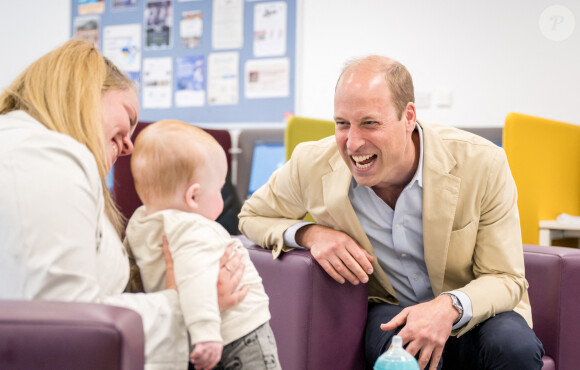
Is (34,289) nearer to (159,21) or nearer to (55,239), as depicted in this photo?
(55,239)

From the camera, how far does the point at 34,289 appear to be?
89 cm

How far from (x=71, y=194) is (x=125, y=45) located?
3.97 meters

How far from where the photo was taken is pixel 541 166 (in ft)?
7.59

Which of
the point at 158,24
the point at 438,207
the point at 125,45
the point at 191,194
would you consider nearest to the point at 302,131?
the point at 438,207

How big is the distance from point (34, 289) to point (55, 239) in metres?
0.08

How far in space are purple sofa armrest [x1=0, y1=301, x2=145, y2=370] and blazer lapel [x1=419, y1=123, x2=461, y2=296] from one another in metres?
1.00

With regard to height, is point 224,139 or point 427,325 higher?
point 224,139

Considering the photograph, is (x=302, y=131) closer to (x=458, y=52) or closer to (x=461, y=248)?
(x=461, y=248)

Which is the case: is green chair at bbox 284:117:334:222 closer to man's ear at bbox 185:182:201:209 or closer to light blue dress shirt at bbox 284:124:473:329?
light blue dress shirt at bbox 284:124:473:329

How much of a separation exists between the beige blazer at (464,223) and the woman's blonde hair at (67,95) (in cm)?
67

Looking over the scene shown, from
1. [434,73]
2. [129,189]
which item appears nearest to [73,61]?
[129,189]

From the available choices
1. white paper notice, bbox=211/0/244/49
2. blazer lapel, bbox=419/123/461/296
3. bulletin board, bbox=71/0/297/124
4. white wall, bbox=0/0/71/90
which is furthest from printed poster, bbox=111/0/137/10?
blazer lapel, bbox=419/123/461/296

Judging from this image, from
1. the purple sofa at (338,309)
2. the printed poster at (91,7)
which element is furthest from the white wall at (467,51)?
the purple sofa at (338,309)

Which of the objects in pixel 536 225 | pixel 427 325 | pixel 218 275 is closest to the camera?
pixel 218 275
